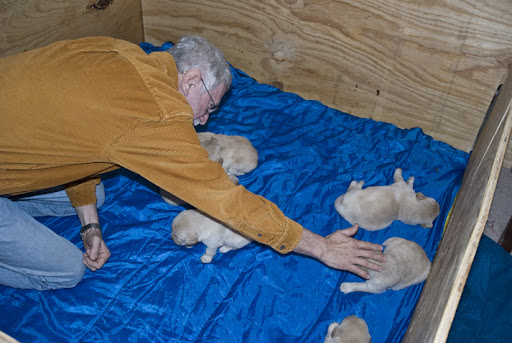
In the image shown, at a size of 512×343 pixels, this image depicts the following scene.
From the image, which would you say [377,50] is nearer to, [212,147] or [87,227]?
[212,147]

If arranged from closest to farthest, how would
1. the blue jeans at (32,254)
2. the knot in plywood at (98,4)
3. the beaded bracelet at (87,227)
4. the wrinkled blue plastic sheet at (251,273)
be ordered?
the blue jeans at (32,254)
the wrinkled blue plastic sheet at (251,273)
the beaded bracelet at (87,227)
the knot in plywood at (98,4)

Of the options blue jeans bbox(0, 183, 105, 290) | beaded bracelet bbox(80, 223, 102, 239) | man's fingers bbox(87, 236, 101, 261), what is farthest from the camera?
beaded bracelet bbox(80, 223, 102, 239)

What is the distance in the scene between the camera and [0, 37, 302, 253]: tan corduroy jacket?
1.65 m

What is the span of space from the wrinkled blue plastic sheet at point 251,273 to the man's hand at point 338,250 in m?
0.54

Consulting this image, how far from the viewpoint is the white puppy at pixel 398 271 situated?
2377 mm

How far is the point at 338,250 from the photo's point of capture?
6.75 feet

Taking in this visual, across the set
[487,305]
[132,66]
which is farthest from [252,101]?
[487,305]

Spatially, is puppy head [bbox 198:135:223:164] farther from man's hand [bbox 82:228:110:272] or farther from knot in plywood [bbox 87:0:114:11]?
knot in plywood [bbox 87:0:114:11]

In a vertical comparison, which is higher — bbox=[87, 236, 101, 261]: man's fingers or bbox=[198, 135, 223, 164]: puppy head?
bbox=[198, 135, 223, 164]: puppy head

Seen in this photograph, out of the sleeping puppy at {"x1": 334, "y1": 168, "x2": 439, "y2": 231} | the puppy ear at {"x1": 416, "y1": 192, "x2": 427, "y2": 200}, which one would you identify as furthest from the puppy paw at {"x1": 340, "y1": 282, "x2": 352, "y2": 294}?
the puppy ear at {"x1": 416, "y1": 192, "x2": 427, "y2": 200}

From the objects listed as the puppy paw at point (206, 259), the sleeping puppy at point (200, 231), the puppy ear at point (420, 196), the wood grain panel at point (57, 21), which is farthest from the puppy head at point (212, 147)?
the wood grain panel at point (57, 21)

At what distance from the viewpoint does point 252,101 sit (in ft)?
12.2

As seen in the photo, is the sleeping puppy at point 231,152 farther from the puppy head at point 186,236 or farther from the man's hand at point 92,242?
the man's hand at point 92,242

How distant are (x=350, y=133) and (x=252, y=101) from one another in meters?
0.88
